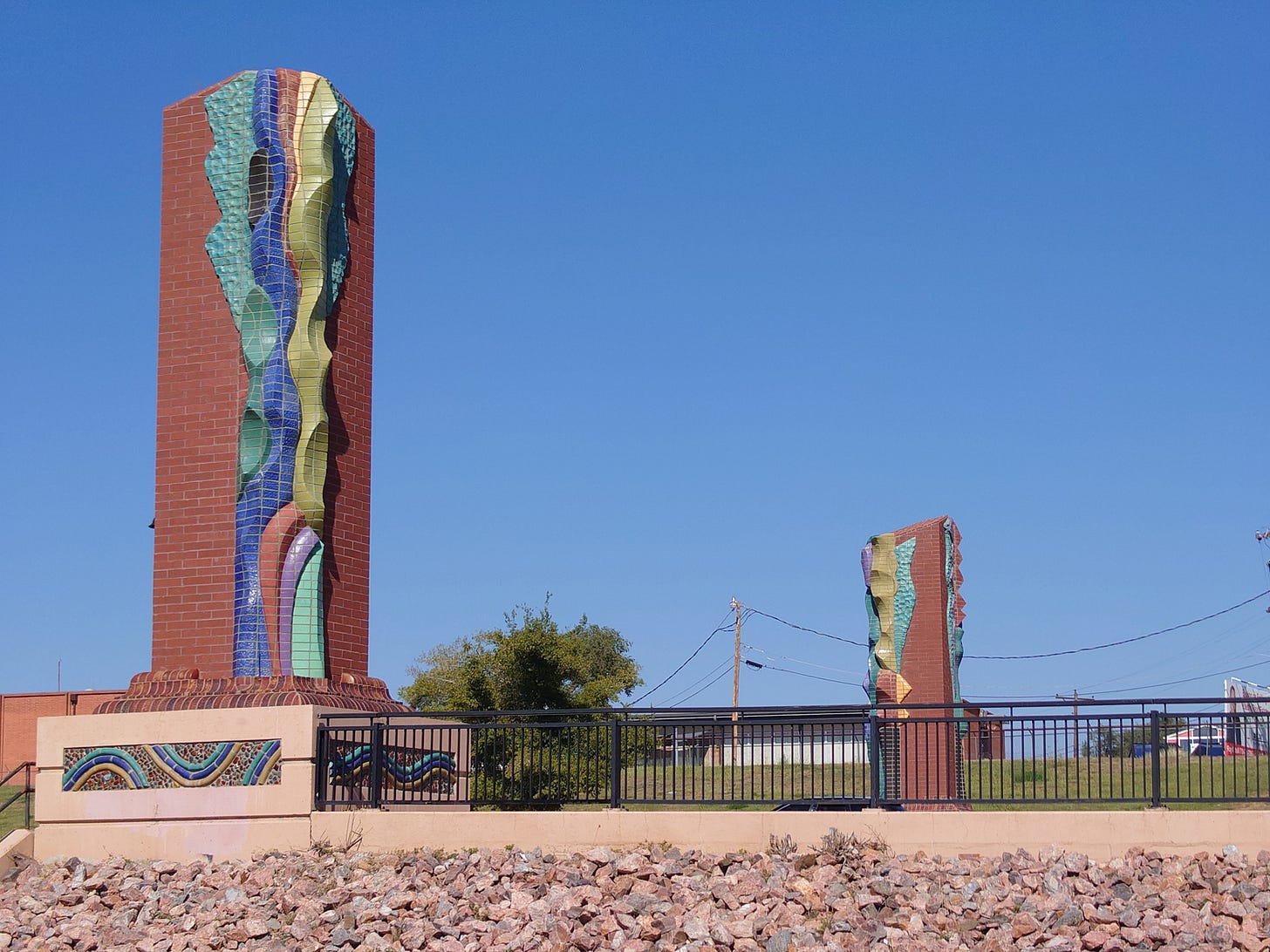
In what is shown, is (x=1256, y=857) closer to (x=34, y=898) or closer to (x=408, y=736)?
(x=408, y=736)

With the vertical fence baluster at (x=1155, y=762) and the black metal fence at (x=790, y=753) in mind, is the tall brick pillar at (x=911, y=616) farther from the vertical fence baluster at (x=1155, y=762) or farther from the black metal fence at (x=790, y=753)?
the vertical fence baluster at (x=1155, y=762)

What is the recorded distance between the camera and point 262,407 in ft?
52.3

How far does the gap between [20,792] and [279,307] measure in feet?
20.0

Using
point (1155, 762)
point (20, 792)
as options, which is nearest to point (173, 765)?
point (20, 792)

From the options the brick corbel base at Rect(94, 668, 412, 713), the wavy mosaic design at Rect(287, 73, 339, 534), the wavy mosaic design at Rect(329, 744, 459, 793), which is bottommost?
the wavy mosaic design at Rect(329, 744, 459, 793)

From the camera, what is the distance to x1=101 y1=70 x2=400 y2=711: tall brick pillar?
15.8m

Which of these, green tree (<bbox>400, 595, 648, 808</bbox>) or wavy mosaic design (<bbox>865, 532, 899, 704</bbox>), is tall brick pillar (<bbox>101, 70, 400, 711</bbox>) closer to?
green tree (<bbox>400, 595, 648, 808</bbox>)

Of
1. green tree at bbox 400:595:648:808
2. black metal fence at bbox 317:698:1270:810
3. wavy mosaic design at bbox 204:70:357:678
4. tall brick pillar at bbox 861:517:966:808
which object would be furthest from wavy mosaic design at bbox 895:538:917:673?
wavy mosaic design at bbox 204:70:357:678

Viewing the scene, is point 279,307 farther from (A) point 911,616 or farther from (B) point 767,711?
(A) point 911,616

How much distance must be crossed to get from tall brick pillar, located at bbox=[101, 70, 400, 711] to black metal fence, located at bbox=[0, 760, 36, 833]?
1702 mm

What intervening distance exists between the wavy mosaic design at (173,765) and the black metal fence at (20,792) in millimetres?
935

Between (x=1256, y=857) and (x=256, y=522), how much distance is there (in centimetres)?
1011

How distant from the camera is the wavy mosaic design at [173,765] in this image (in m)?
14.8

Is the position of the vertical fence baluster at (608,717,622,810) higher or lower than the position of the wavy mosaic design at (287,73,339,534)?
lower
